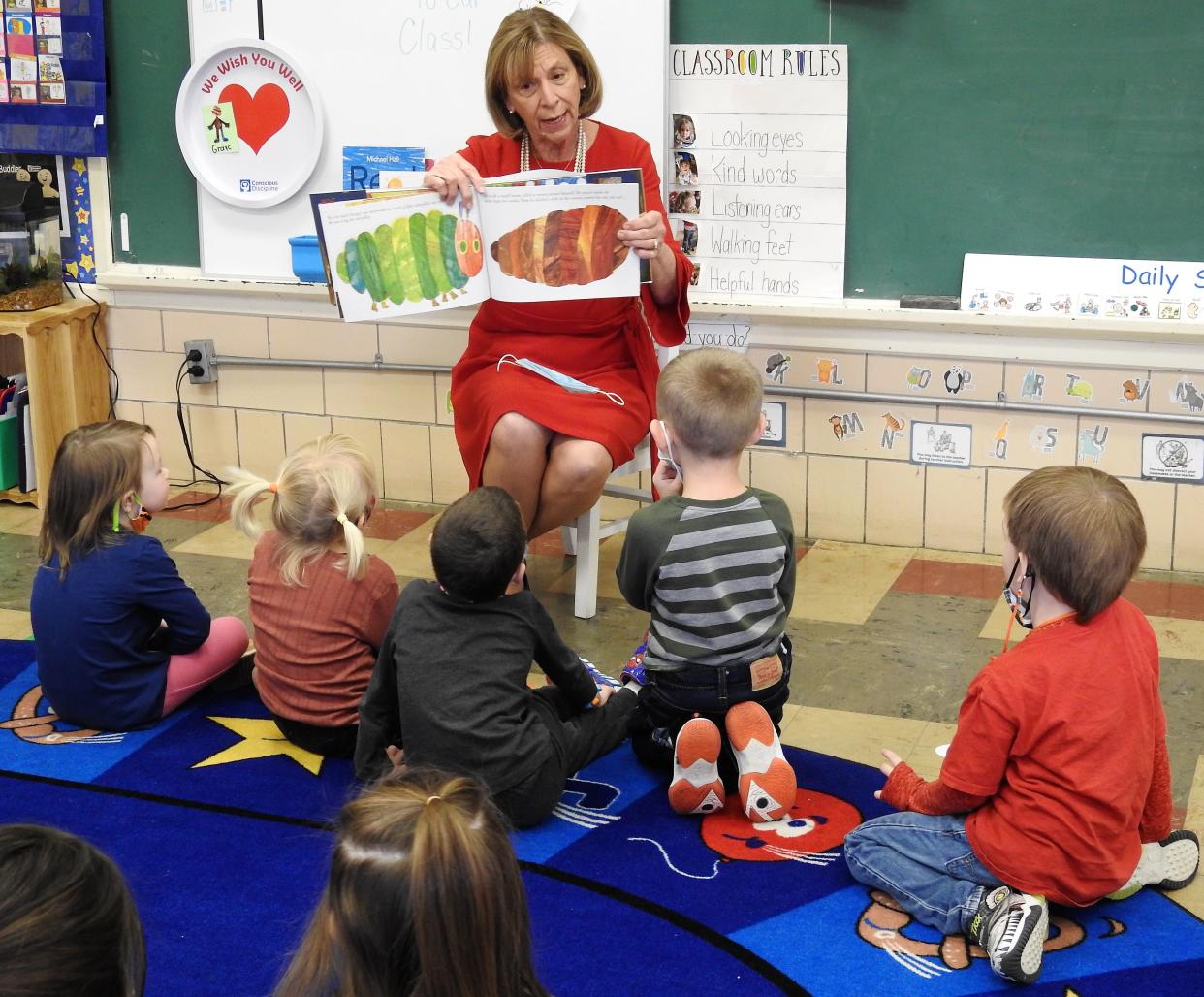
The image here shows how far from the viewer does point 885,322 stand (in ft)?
12.4

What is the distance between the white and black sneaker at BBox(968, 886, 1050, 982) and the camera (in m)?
2.06

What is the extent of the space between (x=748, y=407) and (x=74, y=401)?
9.00ft

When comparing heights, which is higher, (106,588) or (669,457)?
Answer: (669,457)

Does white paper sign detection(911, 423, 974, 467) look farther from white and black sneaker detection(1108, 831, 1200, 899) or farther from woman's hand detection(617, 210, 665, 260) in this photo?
white and black sneaker detection(1108, 831, 1200, 899)

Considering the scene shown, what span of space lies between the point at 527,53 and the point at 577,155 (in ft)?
0.95

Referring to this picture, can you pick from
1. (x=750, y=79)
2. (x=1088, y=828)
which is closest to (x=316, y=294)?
(x=750, y=79)

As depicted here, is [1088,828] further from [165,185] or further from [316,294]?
[165,185]

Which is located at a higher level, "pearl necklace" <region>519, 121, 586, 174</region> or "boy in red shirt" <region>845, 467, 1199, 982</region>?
"pearl necklace" <region>519, 121, 586, 174</region>

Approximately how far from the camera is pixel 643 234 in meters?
3.24

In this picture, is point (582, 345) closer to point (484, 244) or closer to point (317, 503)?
point (484, 244)

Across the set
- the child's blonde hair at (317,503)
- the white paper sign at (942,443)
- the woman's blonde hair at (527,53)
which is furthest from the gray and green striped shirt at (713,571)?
the white paper sign at (942,443)

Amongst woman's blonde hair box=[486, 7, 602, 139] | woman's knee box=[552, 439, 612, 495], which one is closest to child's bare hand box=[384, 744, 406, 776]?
woman's knee box=[552, 439, 612, 495]

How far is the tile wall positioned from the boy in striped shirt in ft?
4.47

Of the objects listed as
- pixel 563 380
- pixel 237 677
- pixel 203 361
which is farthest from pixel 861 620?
pixel 203 361
